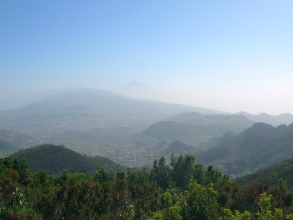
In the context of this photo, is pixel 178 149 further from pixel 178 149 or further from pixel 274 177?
pixel 274 177

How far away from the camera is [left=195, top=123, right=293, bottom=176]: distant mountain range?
7225 cm

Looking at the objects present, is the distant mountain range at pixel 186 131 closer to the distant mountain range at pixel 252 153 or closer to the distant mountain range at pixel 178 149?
the distant mountain range at pixel 178 149

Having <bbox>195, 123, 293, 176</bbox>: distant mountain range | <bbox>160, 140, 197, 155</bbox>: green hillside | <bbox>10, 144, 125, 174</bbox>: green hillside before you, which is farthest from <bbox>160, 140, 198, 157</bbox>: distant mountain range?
<bbox>10, 144, 125, 174</bbox>: green hillside

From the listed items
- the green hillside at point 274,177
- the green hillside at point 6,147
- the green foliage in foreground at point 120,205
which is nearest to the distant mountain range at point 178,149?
the green hillside at point 274,177

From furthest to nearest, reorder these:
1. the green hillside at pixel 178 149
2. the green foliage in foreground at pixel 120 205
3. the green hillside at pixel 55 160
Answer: the green hillside at pixel 178 149
the green hillside at pixel 55 160
the green foliage in foreground at pixel 120 205

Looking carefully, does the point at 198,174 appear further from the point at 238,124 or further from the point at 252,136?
the point at 238,124

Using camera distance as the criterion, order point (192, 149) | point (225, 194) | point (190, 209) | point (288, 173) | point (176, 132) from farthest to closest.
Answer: point (176, 132) → point (192, 149) → point (288, 173) → point (225, 194) → point (190, 209)

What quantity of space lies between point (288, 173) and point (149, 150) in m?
89.6

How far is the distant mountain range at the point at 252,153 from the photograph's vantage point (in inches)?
2844

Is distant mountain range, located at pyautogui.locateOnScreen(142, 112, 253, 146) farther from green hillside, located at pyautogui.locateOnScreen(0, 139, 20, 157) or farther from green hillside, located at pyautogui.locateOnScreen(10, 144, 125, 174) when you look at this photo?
green hillside, located at pyautogui.locateOnScreen(10, 144, 125, 174)

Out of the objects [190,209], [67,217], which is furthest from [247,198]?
[67,217]

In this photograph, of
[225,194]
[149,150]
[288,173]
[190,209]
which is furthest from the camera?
[149,150]

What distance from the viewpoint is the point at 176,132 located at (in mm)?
149125

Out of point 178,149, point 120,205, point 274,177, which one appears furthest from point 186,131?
point 120,205
